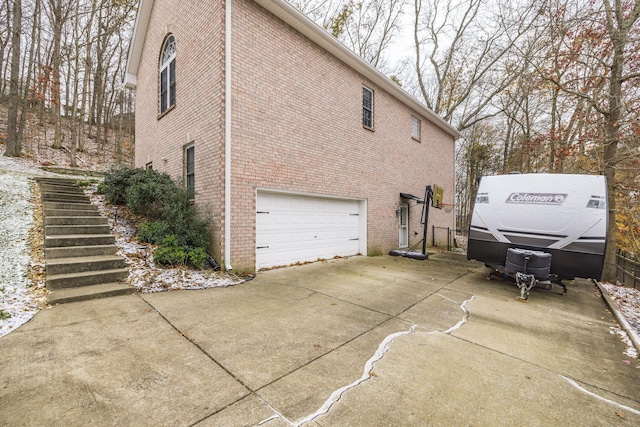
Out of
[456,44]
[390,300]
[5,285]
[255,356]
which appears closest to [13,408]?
[255,356]

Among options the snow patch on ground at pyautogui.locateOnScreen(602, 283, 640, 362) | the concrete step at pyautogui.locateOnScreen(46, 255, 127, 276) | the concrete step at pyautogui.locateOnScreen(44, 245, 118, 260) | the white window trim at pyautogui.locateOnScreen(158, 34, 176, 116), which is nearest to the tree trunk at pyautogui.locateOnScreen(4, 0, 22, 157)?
the white window trim at pyautogui.locateOnScreen(158, 34, 176, 116)

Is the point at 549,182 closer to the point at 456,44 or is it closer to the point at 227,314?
the point at 227,314

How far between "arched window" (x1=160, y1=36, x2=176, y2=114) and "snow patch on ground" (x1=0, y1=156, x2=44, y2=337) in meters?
4.18

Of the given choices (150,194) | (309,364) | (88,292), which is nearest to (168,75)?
(150,194)

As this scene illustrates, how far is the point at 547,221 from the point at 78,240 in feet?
29.0

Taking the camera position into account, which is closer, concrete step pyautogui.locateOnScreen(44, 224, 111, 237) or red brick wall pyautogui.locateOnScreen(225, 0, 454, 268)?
concrete step pyautogui.locateOnScreen(44, 224, 111, 237)

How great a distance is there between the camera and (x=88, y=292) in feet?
12.8

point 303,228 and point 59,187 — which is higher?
point 59,187

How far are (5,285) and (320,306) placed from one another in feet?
14.4

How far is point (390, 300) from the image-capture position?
14.9ft

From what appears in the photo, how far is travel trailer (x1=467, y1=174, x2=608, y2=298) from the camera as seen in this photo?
477 centimetres

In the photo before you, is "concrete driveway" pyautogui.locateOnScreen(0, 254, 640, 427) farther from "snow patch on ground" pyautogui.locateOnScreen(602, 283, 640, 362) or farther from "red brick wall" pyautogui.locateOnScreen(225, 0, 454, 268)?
"red brick wall" pyautogui.locateOnScreen(225, 0, 454, 268)

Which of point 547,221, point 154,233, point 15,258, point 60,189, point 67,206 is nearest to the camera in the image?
point 15,258

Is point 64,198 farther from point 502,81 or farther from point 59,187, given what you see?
point 502,81
